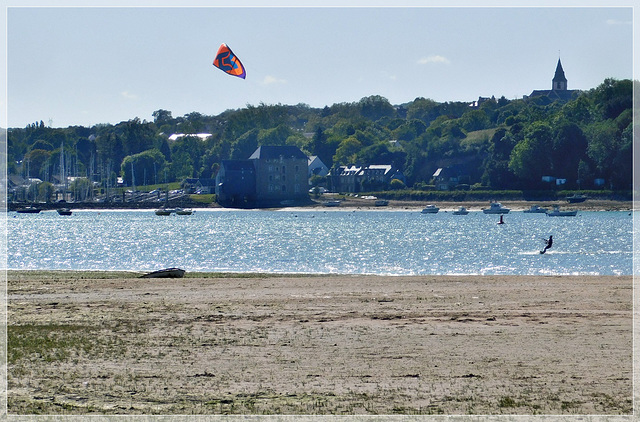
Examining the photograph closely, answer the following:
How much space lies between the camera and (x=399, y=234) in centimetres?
8388

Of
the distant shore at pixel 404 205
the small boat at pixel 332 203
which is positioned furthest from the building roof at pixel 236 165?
the small boat at pixel 332 203

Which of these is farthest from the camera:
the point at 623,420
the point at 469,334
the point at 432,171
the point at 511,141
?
the point at 432,171

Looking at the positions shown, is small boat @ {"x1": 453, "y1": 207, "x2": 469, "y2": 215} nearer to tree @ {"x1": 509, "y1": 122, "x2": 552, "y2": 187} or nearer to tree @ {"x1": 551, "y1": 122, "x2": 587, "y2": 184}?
tree @ {"x1": 509, "y1": 122, "x2": 552, "y2": 187}

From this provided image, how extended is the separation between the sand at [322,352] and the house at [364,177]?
139 metres

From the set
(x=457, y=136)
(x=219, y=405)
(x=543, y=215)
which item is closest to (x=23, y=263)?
(x=219, y=405)

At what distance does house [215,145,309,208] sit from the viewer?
163m

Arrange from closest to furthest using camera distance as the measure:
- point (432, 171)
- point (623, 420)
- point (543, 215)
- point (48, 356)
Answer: point (623, 420)
point (48, 356)
point (543, 215)
point (432, 171)

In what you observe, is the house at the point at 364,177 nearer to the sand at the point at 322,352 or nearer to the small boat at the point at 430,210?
the small boat at the point at 430,210

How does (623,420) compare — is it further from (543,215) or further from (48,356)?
(543,215)

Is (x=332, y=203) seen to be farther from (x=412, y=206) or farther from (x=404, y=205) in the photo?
(x=412, y=206)

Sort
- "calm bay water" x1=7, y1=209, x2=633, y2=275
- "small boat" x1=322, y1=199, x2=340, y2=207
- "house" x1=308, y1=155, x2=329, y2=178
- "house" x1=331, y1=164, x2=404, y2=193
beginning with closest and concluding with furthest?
"calm bay water" x1=7, y1=209, x2=633, y2=275 < "small boat" x1=322, y1=199, x2=340, y2=207 < "house" x1=331, y1=164, x2=404, y2=193 < "house" x1=308, y1=155, x2=329, y2=178

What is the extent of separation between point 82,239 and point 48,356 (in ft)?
211

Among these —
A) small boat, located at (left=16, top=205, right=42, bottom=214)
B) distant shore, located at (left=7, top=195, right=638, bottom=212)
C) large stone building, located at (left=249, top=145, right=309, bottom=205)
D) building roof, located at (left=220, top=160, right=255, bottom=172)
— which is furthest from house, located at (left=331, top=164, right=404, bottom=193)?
small boat, located at (left=16, top=205, right=42, bottom=214)

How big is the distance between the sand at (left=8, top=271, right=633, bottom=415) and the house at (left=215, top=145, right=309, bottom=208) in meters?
135
